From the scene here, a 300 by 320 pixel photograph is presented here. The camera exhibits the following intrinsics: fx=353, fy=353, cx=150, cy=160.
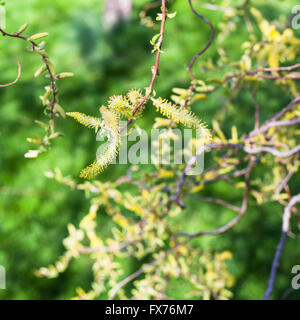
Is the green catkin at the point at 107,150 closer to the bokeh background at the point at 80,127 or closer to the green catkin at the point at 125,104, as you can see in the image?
the green catkin at the point at 125,104

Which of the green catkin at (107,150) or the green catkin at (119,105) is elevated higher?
the green catkin at (119,105)

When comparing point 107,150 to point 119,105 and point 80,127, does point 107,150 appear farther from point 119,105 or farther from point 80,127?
point 80,127

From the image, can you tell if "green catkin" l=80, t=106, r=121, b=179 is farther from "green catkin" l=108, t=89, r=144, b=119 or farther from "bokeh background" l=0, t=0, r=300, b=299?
"bokeh background" l=0, t=0, r=300, b=299

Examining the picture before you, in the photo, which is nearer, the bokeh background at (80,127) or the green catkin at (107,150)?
the green catkin at (107,150)

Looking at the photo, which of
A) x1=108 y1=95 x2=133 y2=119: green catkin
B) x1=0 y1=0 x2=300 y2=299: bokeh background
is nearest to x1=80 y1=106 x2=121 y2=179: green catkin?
x1=108 y1=95 x2=133 y2=119: green catkin

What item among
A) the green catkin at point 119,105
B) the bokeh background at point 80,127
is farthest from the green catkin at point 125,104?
the bokeh background at point 80,127

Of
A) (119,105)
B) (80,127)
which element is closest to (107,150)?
(119,105)

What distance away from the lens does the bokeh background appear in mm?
2066

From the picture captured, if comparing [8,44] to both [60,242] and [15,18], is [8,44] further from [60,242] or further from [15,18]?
[60,242]

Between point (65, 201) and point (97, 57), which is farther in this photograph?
point (97, 57)

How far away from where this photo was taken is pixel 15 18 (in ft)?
12.5

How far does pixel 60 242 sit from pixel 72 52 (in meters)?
1.98

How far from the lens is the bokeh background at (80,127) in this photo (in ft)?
6.78
